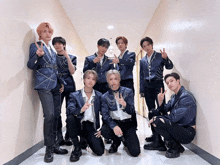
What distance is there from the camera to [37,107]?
7.68 ft

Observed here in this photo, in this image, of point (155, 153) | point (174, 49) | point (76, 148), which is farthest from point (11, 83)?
point (174, 49)

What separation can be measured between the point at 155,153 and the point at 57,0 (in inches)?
118

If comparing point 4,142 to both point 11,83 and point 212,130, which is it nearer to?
point 11,83

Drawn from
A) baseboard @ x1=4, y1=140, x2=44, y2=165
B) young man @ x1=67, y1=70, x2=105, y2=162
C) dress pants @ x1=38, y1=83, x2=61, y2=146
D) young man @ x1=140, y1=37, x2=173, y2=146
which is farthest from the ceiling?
baseboard @ x1=4, y1=140, x2=44, y2=165

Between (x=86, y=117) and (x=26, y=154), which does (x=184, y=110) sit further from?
(x=26, y=154)

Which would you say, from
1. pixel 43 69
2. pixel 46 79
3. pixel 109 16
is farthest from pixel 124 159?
pixel 109 16

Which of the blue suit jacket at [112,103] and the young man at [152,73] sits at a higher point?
the young man at [152,73]

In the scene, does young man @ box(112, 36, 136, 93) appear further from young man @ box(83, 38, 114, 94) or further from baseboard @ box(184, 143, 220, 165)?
baseboard @ box(184, 143, 220, 165)

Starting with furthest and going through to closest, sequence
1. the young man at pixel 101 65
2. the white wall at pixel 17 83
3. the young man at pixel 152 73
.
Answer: the young man at pixel 101 65 < the young man at pixel 152 73 < the white wall at pixel 17 83

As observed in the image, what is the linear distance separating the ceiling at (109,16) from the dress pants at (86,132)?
2477mm

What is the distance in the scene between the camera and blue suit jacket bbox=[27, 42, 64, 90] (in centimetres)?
198

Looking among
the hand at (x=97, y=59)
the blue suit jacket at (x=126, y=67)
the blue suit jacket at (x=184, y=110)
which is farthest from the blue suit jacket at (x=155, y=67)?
the hand at (x=97, y=59)

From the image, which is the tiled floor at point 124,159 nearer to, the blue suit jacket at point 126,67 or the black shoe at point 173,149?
the black shoe at point 173,149

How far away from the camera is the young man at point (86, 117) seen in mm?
2043
